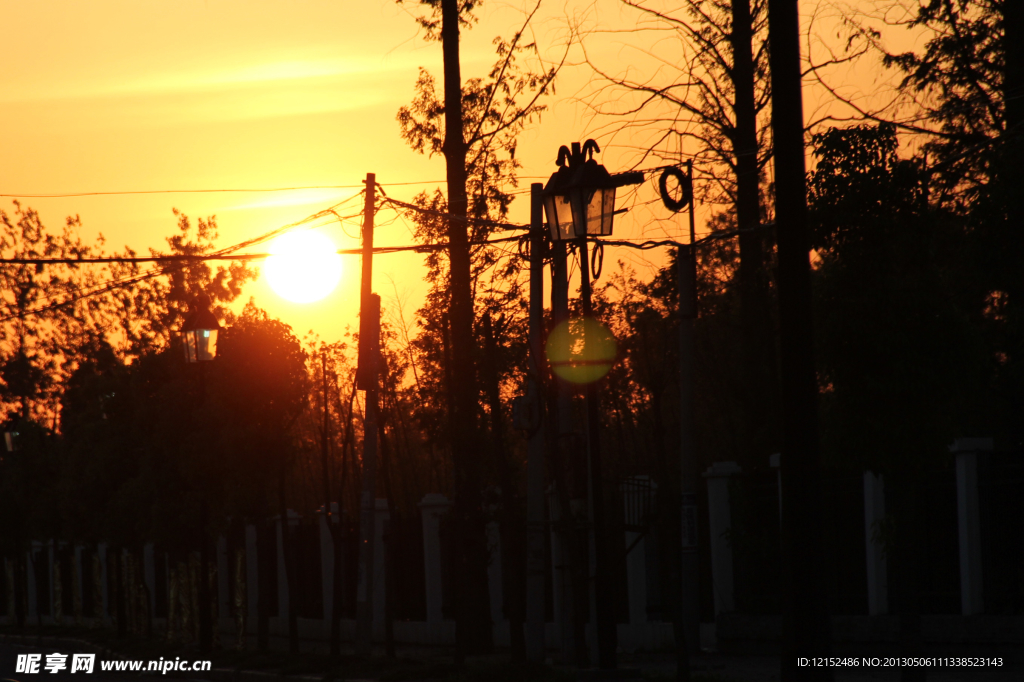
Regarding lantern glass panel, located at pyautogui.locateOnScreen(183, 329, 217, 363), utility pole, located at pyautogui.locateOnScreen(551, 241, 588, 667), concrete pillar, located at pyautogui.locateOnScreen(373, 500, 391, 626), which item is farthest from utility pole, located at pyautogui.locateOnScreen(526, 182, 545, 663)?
concrete pillar, located at pyautogui.locateOnScreen(373, 500, 391, 626)

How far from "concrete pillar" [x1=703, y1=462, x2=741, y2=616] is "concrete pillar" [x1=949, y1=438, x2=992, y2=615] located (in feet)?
17.1

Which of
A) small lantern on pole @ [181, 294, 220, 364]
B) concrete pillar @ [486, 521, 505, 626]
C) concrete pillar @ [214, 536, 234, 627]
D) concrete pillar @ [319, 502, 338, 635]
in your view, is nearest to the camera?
small lantern on pole @ [181, 294, 220, 364]

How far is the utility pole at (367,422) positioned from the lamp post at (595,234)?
610cm

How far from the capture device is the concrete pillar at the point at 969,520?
50.0ft

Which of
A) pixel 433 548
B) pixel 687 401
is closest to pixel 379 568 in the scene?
pixel 433 548

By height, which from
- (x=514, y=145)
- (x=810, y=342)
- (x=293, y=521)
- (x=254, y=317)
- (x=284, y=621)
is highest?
(x=514, y=145)

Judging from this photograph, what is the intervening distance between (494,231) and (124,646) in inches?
565

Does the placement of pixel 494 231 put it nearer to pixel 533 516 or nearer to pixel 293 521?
pixel 533 516

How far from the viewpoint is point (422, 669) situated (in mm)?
17219

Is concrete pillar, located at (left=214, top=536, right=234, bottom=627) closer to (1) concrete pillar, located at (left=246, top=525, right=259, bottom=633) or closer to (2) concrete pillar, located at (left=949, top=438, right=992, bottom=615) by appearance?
(1) concrete pillar, located at (left=246, top=525, right=259, bottom=633)

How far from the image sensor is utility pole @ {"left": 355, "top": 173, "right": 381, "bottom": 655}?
64.2 feet

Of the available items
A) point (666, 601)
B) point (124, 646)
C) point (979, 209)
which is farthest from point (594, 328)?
point (124, 646)

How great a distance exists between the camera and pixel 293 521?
34.4m

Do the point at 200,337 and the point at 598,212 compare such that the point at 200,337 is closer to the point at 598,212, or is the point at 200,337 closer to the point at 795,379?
→ the point at 598,212
